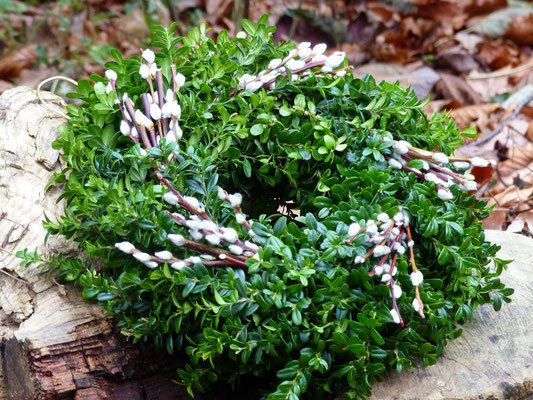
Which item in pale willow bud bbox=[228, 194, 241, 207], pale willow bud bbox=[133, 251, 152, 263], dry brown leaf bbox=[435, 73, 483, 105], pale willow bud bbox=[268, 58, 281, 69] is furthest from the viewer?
dry brown leaf bbox=[435, 73, 483, 105]

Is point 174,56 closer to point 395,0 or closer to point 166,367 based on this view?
point 166,367

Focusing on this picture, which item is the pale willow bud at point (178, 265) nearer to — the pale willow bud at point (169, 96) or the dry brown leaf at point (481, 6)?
the pale willow bud at point (169, 96)

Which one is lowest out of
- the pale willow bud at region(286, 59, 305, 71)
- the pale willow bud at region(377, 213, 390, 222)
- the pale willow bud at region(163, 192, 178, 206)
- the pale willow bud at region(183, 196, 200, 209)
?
the pale willow bud at region(377, 213, 390, 222)

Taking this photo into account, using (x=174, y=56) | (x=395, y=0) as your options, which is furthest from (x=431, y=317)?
(x=395, y=0)

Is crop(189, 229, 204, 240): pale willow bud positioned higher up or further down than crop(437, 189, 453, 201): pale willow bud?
further down

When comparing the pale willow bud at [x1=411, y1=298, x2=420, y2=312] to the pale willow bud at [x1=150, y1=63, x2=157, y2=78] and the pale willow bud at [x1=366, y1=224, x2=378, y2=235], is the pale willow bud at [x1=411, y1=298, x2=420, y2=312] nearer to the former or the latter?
the pale willow bud at [x1=366, y1=224, x2=378, y2=235]

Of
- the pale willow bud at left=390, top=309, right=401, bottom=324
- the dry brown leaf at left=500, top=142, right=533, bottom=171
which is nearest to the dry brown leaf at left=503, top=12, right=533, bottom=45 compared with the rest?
the dry brown leaf at left=500, top=142, right=533, bottom=171

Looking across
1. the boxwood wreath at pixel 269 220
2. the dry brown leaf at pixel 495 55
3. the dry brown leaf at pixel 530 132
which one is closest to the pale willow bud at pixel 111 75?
the boxwood wreath at pixel 269 220
